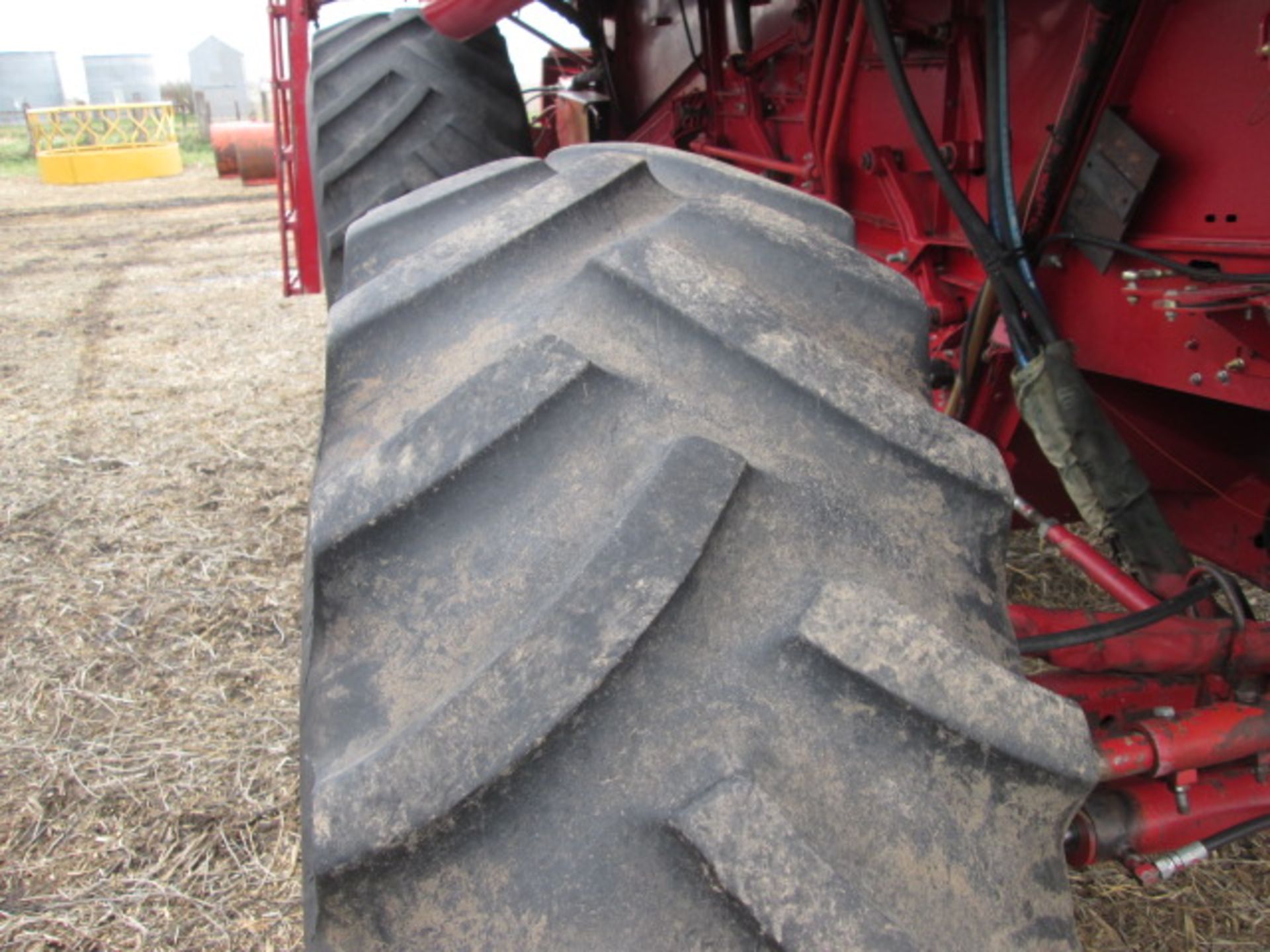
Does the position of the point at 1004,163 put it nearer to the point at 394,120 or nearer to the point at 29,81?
the point at 394,120

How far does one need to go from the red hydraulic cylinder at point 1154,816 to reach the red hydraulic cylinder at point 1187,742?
0.09 ft

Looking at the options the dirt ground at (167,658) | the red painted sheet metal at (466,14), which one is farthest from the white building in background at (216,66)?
the red painted sheet metal at (466,14)

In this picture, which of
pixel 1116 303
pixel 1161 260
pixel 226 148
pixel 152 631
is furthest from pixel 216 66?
pixel 1161 260

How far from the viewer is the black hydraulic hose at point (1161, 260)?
1.07m

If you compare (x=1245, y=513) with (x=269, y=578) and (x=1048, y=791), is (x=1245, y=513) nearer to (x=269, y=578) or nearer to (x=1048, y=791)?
(x=1048, y=791)

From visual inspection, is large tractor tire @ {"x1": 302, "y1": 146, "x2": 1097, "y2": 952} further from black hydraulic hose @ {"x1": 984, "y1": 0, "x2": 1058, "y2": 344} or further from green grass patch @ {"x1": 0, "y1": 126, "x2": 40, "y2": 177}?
green grass patch @ {"x1": 0, "y1": 126, "x2": 40, "y2": 177}

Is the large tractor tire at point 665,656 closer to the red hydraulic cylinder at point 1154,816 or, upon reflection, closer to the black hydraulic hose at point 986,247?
the red hydraulic cylinder at point 1154,816

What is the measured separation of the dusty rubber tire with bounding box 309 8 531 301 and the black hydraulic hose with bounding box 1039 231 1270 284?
4.82 feet

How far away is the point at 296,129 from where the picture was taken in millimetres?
2941

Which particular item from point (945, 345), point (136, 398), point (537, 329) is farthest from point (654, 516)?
point (136, 398)

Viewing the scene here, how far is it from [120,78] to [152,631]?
27838mm

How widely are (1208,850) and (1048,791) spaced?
46 centimetres

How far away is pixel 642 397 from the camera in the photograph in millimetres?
911

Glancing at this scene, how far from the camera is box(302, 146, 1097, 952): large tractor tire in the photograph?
0.75 m
